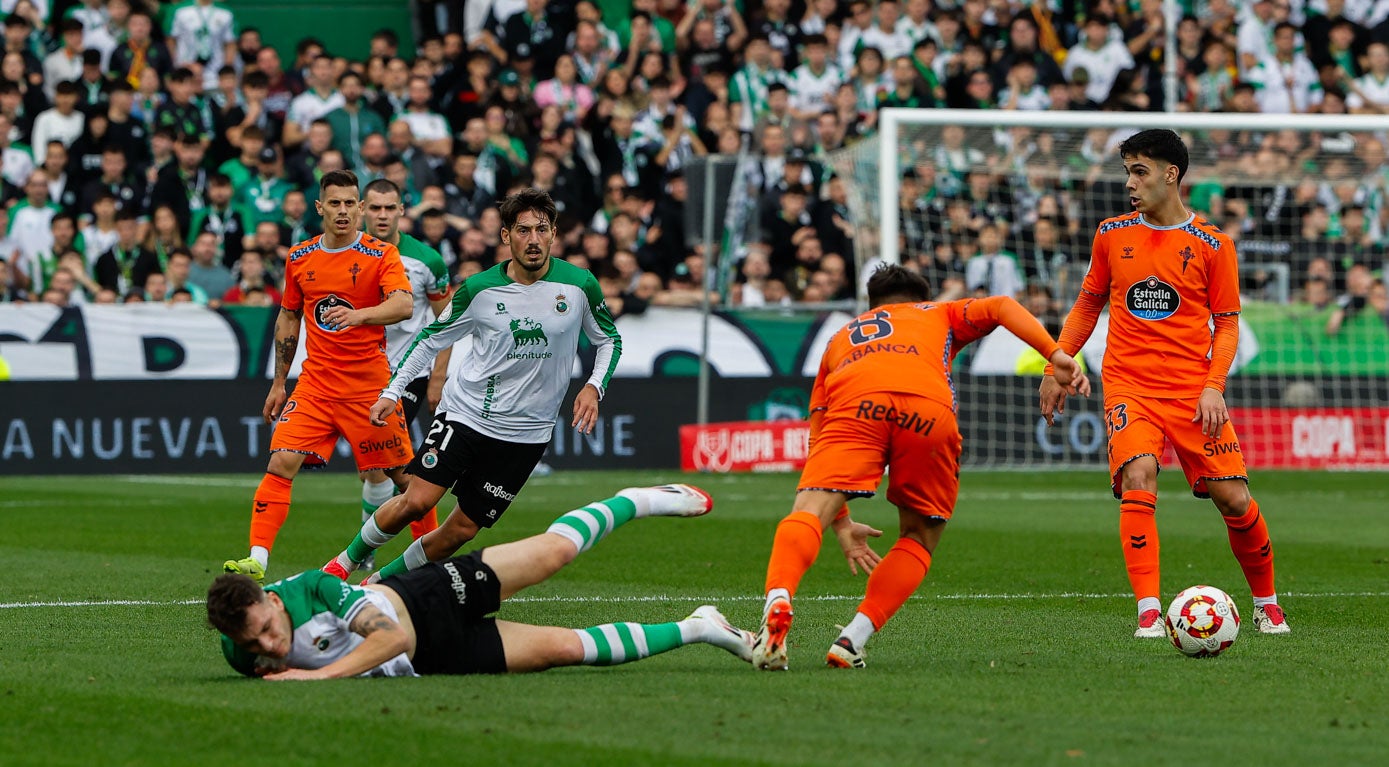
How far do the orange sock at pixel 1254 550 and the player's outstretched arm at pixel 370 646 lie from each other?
405cm

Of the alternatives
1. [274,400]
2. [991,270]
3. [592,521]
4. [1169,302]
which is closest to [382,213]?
[274,400]

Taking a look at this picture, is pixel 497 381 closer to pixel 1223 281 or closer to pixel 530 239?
pixel 530 239

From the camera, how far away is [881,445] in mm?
7207

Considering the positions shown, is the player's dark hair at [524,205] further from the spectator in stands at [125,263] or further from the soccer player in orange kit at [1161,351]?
the spectator in stands at [125,263]

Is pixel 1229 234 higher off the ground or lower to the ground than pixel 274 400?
higher

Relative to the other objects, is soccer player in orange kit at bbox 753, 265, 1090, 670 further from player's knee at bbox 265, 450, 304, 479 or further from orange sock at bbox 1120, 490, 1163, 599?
player's knee at bbox 265, 450, 304, 479

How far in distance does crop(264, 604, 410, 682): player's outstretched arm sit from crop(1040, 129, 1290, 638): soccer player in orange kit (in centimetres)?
349

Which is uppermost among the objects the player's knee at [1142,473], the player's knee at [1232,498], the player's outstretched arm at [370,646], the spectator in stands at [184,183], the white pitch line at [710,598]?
the spectator in stands at [184,183]

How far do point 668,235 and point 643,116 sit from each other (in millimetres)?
1897

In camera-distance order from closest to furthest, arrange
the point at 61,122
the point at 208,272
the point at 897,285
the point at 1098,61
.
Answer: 1. the point at 897,285
2. the point at 208,272
3. the point at 61,122
4. the point at 1098,61

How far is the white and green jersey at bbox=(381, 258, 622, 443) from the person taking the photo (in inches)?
Answer: 362

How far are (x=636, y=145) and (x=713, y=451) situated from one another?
15.4ft

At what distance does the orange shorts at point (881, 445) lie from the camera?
7.16m

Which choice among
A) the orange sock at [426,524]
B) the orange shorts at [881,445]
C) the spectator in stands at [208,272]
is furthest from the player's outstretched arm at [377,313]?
the spectator in stands at [208,272]
